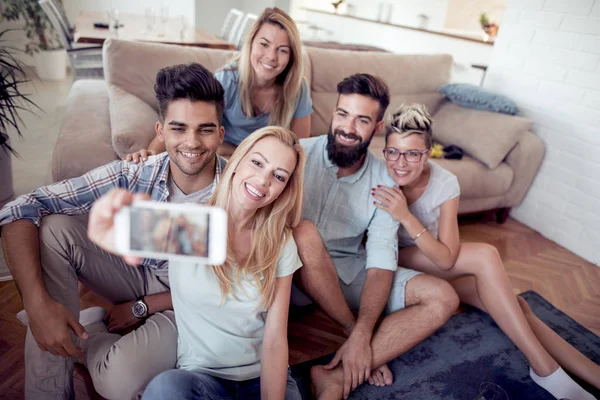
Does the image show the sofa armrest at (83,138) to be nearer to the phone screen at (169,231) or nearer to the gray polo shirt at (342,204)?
the gray polo shirt at (342,204)

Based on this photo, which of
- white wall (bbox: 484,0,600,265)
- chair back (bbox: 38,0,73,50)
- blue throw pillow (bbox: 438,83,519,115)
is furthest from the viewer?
chair back (bbox: 38,0,73,50)

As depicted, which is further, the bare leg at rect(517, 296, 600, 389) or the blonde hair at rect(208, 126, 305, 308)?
the bare leg at rect(517, 296, 600, 389)

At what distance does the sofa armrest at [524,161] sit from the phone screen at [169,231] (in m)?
2.40

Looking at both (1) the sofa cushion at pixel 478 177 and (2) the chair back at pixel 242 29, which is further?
(2) the chair back at pixel 242 29

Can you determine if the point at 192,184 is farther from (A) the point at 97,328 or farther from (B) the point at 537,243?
(B) the point at 537,243

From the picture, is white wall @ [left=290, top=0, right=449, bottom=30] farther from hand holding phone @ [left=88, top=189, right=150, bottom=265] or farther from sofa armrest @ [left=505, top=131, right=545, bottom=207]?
hand holding phone @ [left=88, top=189, right=150, bottom=265]

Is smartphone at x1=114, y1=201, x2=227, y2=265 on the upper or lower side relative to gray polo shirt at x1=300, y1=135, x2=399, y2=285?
upper

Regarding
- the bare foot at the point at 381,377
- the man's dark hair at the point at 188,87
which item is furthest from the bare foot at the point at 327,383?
the man's dark hair at the point at 188,87

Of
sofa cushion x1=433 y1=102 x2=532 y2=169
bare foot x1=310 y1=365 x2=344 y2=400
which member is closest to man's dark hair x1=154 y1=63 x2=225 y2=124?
bare foot x1=310 y1=365 x2=344 y2=400

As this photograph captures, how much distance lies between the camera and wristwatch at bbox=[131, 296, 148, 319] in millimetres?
1150

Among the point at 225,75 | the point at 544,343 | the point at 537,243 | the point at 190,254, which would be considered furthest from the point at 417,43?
the point at 190,254

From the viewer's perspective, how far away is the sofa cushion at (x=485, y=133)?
2295mm

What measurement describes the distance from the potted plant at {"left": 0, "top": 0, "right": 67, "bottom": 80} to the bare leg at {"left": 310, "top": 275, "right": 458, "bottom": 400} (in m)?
4.01

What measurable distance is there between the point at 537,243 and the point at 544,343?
3.63 feet
